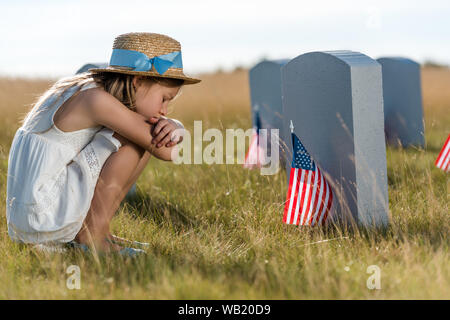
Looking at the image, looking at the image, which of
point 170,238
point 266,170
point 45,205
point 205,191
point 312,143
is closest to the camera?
point 45,205

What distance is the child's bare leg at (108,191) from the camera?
324 centimetres

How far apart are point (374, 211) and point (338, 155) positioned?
0.43 meters

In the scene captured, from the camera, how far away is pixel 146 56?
3322 mm

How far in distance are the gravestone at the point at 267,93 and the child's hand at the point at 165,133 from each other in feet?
10.4

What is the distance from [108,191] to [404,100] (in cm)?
529

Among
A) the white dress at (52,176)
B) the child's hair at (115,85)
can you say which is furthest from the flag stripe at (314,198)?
the white dress at (52,176)

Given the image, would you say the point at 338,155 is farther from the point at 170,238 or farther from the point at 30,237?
the point at 30,237

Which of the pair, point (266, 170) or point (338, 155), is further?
point (266, 170)

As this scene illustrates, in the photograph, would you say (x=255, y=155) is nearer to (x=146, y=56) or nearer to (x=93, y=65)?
(x=93, y=65)

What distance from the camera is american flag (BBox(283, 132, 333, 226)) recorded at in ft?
12.2

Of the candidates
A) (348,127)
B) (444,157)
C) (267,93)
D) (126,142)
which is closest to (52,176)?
(126,142)

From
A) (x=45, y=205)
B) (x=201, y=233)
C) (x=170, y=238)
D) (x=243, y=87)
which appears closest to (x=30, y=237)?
(x=45, y=205)

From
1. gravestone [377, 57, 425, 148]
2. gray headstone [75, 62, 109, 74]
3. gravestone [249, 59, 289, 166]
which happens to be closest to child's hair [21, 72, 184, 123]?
gray headstone [75, 62, 109, 74]
